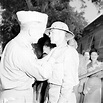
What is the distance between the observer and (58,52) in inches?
85.4

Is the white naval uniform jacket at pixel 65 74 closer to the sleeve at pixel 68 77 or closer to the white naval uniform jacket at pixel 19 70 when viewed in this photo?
the sleeve at pixel 68 77

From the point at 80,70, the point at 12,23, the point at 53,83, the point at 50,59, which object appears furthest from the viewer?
the point at 12,23

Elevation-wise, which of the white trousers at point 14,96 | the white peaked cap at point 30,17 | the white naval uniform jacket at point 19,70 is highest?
the white peaked cap at point 30,17

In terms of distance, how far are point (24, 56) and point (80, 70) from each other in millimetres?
1420

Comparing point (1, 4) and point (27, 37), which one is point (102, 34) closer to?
point (1, 4)

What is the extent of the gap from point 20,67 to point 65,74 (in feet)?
1.65

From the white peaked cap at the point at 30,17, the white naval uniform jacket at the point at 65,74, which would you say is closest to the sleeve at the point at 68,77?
the white naval uniform jacket at the point at 65,74

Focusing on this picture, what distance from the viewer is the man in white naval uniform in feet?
6.77

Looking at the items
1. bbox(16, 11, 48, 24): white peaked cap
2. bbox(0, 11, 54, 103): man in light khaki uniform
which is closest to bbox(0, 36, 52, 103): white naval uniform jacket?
bbox(0, 11, 54, 103): man in light khaki uniform

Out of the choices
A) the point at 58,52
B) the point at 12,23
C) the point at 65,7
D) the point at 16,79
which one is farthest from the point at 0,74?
the point at 65,7

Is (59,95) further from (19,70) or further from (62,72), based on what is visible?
(19,70)

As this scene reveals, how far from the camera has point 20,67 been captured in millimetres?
1729

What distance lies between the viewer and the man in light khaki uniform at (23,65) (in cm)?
173

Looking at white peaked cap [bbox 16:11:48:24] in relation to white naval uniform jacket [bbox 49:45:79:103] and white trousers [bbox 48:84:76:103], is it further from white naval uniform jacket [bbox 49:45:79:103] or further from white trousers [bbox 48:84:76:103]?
white trousers [bbox 48:84:76:103]
